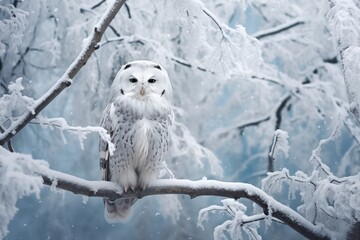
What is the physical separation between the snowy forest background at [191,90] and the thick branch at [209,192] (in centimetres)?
85

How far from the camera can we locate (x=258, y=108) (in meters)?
4.97

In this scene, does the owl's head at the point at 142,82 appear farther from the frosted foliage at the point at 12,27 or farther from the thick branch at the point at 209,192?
the frosted foliage at the point at 12,27

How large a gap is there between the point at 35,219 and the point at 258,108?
2424 mm

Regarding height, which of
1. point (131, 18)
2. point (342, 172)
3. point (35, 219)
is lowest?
point (35, 219)

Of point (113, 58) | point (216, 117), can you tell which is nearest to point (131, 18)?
point (113, 58)

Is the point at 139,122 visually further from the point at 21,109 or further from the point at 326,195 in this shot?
the point at 326,195

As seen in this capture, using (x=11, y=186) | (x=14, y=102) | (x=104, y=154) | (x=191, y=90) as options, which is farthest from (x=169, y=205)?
(x=11, y=186)

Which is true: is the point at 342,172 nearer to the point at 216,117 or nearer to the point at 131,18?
the point at 216,117

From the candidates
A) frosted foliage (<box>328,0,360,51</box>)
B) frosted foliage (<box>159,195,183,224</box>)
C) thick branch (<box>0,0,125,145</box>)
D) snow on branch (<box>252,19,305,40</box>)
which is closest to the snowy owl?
thick branch (<box>0,0,125,145</box>)

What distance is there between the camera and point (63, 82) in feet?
6.22

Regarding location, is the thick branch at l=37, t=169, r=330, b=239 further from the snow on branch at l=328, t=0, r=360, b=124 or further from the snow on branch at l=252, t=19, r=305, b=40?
the snow on branch at l=252, t=19, r=305, b=40

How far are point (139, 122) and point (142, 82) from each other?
0.19 m

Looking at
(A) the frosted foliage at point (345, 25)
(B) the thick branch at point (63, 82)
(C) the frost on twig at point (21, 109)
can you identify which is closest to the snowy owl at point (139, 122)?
(B) the thick branch at point (63, 82)

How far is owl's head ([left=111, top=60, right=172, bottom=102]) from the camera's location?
2.25 metres
